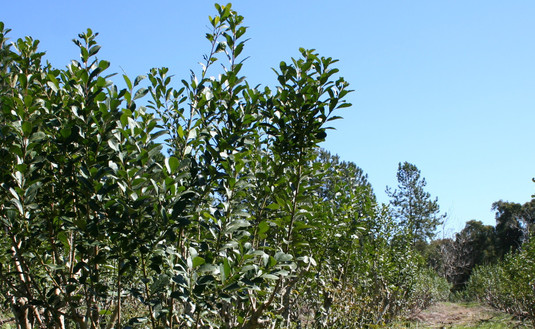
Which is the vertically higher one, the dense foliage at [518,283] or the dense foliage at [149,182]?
the dense foliage at [149,182]

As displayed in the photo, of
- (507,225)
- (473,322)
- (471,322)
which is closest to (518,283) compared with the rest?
(473,322)

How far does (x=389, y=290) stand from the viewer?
1095cm

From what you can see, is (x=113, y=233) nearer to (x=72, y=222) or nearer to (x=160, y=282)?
(x=72, y=222)

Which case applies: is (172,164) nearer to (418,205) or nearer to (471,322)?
(471,322)

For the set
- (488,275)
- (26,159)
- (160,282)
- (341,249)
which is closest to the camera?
(160,282)

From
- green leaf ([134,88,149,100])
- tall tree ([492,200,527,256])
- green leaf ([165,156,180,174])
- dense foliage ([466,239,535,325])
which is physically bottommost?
dense foliage ([466,239,535,325])

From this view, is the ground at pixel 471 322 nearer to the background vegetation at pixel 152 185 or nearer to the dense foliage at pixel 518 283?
the dense foliage at pixel 518 283

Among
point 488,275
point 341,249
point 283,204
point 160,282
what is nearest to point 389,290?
point 341,249

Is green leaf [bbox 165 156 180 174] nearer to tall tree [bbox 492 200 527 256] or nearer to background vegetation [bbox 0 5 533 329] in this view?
background vegetation [bbox 0 5 533 329]

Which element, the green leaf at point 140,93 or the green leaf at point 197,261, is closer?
the green leaf at point 197,261

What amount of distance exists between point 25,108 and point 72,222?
2.36 feet

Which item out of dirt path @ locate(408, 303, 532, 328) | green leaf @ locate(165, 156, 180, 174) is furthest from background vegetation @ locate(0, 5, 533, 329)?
dirt path @ locate(408, 303, 532, 328)

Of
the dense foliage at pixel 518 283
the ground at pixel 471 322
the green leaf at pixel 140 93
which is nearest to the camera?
the green leaf at pixel 140 93

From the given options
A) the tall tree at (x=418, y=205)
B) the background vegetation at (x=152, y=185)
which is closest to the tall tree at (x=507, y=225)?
the tall tree at (x=418, y=205)
